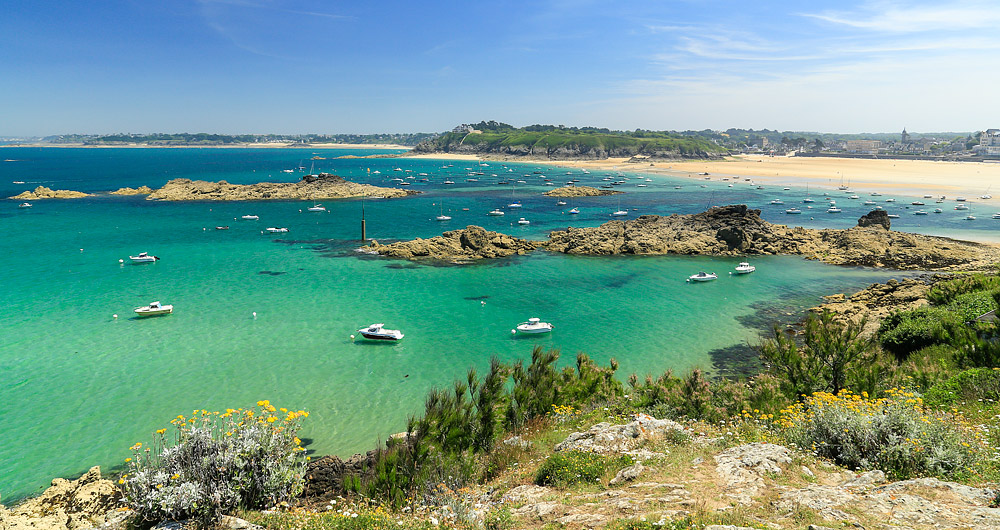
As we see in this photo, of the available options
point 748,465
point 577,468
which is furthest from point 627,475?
point 748,465

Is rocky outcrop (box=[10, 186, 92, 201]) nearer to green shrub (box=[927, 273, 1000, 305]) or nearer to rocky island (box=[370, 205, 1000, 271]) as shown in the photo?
rocky island (box=[370, 205, 1000, 271])

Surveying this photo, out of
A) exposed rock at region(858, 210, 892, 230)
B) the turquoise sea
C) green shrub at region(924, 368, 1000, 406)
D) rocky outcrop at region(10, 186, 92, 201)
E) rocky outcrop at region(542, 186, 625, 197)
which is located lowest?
the turquoise sea

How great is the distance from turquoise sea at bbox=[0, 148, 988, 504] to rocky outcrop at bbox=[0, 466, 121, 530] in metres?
2.86

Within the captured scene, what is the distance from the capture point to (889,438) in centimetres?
928

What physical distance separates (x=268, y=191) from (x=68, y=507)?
91920 mm

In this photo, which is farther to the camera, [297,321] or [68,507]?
[297,321]

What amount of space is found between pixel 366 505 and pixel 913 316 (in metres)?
24.5

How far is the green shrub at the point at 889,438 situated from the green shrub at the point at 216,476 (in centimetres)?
1080


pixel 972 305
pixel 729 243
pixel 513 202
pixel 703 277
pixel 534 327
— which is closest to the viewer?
pixel 972 305

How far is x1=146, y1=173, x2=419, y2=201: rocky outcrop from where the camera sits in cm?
9138

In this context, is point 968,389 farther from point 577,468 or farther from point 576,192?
point 576,192

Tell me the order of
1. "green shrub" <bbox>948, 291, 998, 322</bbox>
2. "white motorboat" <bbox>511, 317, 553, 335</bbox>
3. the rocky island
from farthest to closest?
the rocky island < "white motorboat" <bbox>511, 317, 553, 335</bbox> < "green shrub" <bbox>948, 291, 998, 322</bbox>

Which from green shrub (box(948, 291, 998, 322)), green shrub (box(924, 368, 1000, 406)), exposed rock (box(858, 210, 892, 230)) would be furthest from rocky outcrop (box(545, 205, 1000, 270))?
green shrub (box(924, 368, 1000, 406))

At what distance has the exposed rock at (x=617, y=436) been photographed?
11.4 metres
